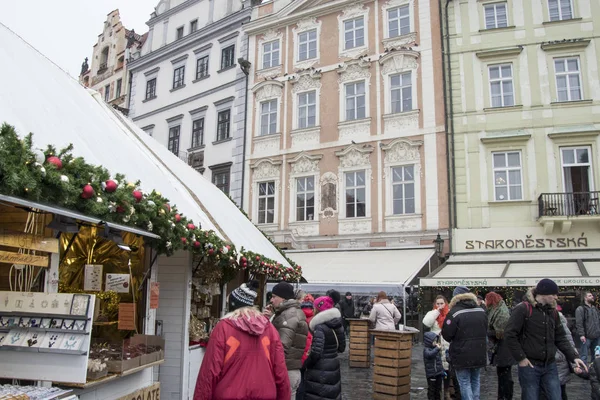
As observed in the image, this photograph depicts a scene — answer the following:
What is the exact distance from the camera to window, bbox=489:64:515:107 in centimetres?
1630

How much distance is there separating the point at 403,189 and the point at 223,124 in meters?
8.28

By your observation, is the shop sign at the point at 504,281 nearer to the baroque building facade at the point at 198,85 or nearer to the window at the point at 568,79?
the window at the point at 568,79

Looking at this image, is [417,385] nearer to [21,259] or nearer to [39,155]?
[21,259]

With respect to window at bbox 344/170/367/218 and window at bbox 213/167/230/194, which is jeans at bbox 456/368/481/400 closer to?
window at bbox 344/170/367/218

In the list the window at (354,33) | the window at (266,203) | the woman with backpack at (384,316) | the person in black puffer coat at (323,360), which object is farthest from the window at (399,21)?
the person in black puffer coat at (323,360)

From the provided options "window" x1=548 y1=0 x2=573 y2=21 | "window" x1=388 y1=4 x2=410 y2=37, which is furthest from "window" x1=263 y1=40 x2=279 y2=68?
"window" x1=548 y1=0 x2=573 y2=21

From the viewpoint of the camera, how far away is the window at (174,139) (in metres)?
22.7

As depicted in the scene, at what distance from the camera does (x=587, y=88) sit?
15508 mm

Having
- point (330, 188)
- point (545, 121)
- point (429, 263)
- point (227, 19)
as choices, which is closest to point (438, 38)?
point (545, 121)

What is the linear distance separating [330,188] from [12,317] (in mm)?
14503

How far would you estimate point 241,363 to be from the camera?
3.40 meters

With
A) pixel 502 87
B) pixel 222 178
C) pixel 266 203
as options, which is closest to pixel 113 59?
pixel 222 178

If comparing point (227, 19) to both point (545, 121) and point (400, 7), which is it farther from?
point (545, 121)

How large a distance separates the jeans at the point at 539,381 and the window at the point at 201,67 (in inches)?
775
